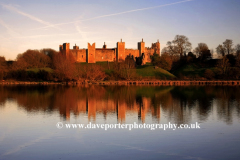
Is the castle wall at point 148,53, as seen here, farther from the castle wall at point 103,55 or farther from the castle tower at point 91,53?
the castle tower at point 91,53

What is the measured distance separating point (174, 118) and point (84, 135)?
211 inches

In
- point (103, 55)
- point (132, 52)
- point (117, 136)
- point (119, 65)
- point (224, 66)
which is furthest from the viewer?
point (132, 52)

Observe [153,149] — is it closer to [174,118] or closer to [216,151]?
[216,151]

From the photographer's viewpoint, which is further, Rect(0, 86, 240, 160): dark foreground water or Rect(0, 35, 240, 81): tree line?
Rect(0, 35, 240, 81): tree line

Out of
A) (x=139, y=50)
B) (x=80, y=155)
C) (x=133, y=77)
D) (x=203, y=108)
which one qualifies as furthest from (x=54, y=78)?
(x=80, y=155)

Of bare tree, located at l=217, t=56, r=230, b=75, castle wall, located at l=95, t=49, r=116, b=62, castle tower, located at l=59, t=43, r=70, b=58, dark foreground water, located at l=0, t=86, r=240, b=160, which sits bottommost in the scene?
dark foreground water, located at l=0, t=86, r=240, b=160

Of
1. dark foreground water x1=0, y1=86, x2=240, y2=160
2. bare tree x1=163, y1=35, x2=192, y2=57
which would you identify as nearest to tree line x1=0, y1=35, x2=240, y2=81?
bare tree x1=163, y1=35, x2=192, y2=57

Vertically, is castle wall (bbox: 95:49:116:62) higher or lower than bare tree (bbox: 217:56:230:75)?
higher

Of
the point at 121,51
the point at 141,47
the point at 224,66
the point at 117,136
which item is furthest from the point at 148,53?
the point at 117,136

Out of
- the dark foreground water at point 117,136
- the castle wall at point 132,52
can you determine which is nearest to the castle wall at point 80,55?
the castle wall at point 132,52

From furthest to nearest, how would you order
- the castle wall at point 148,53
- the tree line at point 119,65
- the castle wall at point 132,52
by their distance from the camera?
the castle wall at point 148,53, the castle wall at point 132,52, the tree line at point 119,65

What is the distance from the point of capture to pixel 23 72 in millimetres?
49438

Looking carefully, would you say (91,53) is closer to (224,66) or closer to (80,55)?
(80,55)

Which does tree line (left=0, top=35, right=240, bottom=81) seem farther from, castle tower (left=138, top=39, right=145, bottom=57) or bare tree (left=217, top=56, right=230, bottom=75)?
castle tower (left=138, top=39, right=145, bottom=57)
